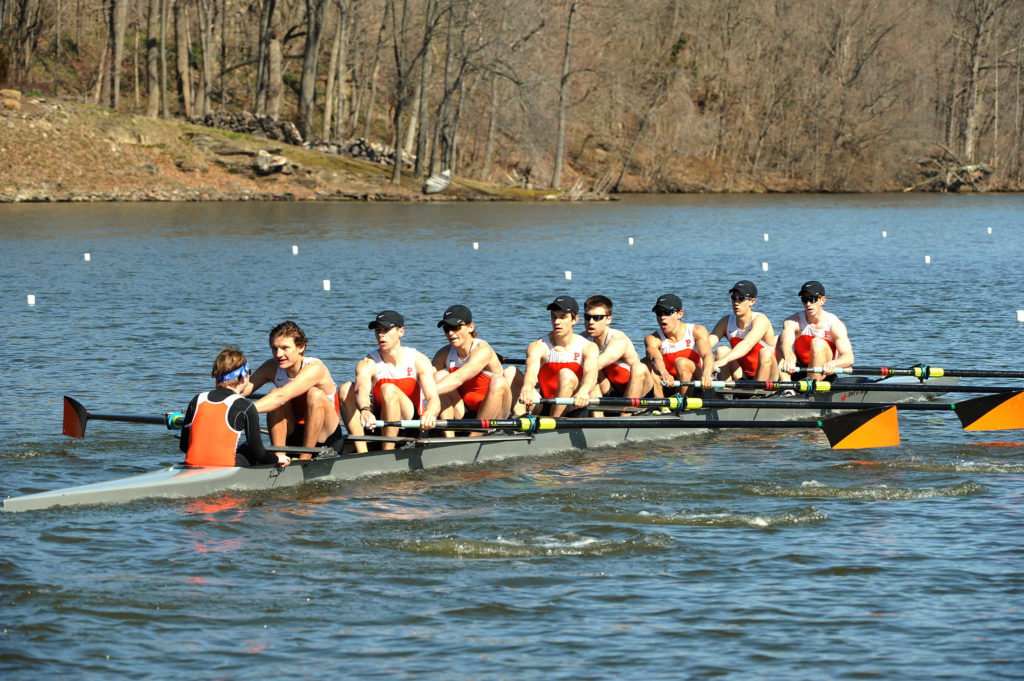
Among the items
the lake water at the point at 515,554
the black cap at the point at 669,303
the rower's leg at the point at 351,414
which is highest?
the black cap at the point at 669,303

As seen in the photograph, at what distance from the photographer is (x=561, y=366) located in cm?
1286

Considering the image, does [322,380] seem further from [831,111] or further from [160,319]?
[831,111]

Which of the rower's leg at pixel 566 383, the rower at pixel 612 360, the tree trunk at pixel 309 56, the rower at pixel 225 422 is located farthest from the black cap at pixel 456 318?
the tree trunk at pixel 309 56

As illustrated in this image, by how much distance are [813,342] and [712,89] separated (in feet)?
216

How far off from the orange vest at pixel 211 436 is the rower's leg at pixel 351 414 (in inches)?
55.4

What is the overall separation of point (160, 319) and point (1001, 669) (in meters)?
18.0

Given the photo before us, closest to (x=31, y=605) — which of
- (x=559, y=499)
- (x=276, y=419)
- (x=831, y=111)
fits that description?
(x=276, y=419)

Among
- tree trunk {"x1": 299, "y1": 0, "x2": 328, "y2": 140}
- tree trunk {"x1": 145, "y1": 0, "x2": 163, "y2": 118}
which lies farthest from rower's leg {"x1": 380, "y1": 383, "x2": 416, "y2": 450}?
tree trunk {"x1": 299, "y1": 0, "x2": 328, "y2": 140}

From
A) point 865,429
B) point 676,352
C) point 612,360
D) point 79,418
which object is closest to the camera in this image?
point 865,429

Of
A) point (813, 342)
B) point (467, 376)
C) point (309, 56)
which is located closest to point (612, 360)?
point (467, 376)

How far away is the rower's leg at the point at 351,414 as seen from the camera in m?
11.6

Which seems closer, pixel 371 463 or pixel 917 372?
pixel 371 463

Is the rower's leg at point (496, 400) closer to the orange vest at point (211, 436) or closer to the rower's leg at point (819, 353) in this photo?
the orange vest at point (211, 436)

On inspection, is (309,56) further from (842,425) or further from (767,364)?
(842,425)
